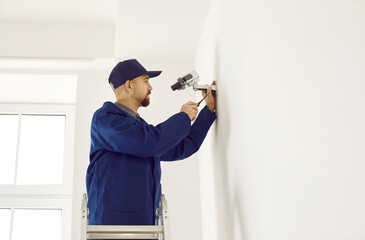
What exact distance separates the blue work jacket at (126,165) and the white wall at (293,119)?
0.32 metres

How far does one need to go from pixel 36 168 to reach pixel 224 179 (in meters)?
2.20

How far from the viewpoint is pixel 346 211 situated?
37.5 inches

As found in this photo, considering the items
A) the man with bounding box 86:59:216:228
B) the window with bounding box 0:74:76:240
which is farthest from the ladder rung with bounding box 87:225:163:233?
the window with bounding box 0:74:76:240

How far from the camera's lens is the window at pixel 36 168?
3.58 metres

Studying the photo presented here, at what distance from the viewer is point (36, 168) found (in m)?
3.81

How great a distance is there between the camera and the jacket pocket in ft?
6.38

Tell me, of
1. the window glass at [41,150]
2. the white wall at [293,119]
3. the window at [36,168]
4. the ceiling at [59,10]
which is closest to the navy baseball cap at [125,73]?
the white wall at [293,119]

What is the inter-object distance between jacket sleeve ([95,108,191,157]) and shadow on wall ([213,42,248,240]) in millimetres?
190

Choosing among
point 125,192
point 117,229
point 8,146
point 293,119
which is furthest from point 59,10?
point 293,119

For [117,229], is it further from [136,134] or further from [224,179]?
[224,179]

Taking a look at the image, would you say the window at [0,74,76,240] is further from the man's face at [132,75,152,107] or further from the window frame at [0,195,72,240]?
the man's face at [132,75,152,107]

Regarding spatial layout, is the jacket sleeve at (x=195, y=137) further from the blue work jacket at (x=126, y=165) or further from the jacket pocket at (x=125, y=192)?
the jacket pocket at (x=125, y=192)

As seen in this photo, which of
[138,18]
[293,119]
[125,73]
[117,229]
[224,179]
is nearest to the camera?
[293,119]

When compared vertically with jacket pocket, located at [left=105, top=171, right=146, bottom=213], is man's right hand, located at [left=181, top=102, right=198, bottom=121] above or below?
above
